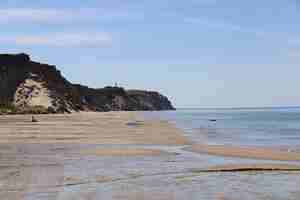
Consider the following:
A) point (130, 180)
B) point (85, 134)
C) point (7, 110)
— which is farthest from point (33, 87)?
point (130, 180)

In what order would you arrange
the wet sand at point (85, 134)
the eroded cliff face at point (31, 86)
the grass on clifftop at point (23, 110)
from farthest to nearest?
the eroded cliff face at point (31, 86), the grass on clifftop at point (23, 110), the wet sand at point (85, 134)

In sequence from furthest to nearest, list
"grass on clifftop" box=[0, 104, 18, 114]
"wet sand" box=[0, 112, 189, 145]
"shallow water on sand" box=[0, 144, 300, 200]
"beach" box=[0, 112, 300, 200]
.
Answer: "grass on clifftop" box=[0, 104, 18, 114] < "wet sand" box=[0, 112, 189, 145] < "beach" box=[0, 112, 300, 200] < "shallow water on sand" box=[0, 144, 300, 200]

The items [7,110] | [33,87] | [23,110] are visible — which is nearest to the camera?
[7,110]

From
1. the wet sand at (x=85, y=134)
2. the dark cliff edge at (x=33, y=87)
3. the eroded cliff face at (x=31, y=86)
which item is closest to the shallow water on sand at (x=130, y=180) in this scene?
the wet sand at (x=85, y=134)

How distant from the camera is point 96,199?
1439cm

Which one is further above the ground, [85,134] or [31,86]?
[31,86]

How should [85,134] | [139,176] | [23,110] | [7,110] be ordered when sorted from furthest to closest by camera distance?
1. [23,110]
2. [7,110]
3. [85,134]
4. [139,176]

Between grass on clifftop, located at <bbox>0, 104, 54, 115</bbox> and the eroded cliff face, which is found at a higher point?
the eroded cliff face

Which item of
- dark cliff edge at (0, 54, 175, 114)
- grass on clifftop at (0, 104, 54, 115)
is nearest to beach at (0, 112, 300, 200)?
grass on clifftop at (0, 104, 54, 115)

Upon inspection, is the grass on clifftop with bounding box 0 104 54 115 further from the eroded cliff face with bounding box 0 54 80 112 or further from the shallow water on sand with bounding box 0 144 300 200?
the shallow water on sand with bounding box 0 144 300 200

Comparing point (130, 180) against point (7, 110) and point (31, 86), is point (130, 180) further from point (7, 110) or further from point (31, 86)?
point (31, 86)

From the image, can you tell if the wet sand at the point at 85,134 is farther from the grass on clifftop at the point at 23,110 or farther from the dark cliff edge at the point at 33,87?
the dark cliff edge at the point at 33,87

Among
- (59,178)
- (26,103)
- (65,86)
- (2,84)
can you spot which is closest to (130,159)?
(59,178)

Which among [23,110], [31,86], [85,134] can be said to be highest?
[31,86]
